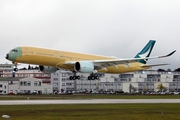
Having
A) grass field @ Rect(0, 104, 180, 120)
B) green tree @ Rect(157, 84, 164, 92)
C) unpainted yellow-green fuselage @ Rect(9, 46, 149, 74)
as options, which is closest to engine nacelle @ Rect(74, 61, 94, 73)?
unpainted yellow-green fuselage @ Rect(9, 46, 149, 74)

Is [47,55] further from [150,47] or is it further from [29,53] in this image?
[150,47]

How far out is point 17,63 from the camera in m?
73.1

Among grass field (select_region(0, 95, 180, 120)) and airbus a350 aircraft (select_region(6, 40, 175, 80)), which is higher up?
airbus a350 aircraft (select_region(6, 40, 175, 80))

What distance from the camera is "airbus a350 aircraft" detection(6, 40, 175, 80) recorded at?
72.1 meters

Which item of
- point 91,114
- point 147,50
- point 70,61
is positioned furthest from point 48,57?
point 91,114

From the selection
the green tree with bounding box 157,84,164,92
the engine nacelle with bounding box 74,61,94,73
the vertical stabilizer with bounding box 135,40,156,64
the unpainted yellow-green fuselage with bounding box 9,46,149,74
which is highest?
the vertical stabilizer with bounding box 135,40,156,64

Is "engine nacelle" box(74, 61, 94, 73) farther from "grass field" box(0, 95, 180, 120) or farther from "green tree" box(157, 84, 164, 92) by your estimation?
"green tree" box(157, 84, 164, 92)

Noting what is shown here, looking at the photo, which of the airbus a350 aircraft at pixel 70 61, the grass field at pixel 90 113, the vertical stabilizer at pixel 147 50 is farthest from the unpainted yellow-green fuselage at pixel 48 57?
the grass field at pixel 90 113

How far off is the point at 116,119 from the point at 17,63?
37226mm

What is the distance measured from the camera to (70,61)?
254 ft

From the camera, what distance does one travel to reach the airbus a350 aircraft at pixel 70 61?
236 ft

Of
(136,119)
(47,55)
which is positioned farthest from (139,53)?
(136,119)

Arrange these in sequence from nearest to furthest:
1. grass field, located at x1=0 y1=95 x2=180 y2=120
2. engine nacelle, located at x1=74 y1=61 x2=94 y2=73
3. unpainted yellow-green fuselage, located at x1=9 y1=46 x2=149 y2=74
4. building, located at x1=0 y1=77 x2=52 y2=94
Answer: grass field, located at x1=0 y1=95 x2=180 y2=120 → unpainted yellow-green fuselage, located at x1=9 y1=46 x2=149 y2=74 → engine nacelle, located at x1=74 y1=61 x2=94 y2=73 → building, located at x1=0 y1=77 x2=52 y2=94

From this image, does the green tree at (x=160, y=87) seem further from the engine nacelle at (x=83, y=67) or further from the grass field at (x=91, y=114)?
the grass field at (x=91, y=114)
